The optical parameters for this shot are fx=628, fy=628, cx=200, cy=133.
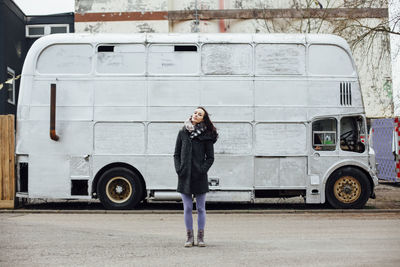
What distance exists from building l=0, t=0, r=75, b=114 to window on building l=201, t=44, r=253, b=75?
1333cm

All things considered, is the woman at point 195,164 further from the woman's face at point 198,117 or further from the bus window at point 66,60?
the bus window at point 66,60

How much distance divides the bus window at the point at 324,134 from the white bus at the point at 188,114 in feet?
0.07

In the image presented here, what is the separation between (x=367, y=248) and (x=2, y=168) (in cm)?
887

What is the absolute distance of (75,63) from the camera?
47.0ft

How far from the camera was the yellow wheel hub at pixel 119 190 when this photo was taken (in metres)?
14.0

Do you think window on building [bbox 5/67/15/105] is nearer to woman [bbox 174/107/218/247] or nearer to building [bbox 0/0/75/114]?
building [bbox 0/0/75/114]

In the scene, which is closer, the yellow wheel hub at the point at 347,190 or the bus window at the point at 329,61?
the yellow wheel hub at the point at 347,190

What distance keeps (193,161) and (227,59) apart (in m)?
5.88

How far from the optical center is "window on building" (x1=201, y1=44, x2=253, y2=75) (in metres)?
14.2

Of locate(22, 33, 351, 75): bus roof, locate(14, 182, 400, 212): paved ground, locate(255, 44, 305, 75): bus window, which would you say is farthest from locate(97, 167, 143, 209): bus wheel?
locate(255, 44, 305, 75): bus window

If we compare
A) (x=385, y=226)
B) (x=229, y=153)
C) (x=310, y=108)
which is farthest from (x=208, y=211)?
(x=385, y=226)

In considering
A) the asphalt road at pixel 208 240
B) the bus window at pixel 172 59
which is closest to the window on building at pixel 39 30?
the bus window at pixel 172 59

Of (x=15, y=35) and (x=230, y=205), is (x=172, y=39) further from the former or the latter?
(x=15, y=35)

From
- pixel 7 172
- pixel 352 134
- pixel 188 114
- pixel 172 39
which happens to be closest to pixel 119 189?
pixel 188 114
